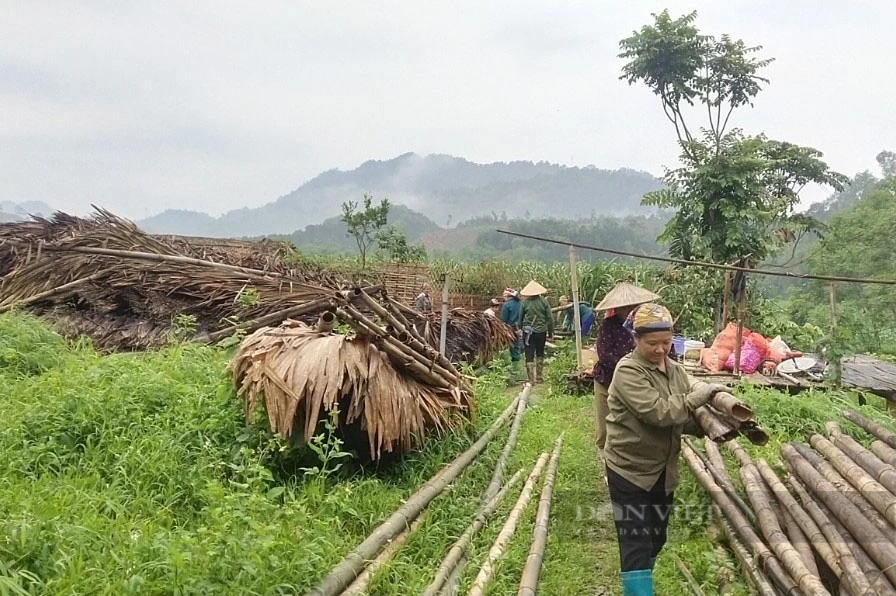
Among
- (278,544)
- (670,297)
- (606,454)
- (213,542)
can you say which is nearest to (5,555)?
(213,542)

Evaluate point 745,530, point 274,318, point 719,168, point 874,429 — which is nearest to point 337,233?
point 719,168

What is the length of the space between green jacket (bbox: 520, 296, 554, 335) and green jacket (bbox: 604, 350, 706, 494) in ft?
21.6

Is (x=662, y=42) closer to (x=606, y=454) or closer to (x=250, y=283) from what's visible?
(x=250, y=283)

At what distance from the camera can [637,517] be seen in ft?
9.95

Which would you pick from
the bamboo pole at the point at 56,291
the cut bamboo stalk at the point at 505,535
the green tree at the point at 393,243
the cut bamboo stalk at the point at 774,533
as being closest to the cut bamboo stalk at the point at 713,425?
the cut bamboo stalk at the point at 774,533

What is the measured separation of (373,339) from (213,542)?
1946 millimetres

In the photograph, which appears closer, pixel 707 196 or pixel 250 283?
pixel 250 283

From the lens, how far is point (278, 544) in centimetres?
280

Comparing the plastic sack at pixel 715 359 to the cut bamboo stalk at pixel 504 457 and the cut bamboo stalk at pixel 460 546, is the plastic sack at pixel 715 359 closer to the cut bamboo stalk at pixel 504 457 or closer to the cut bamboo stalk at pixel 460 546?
the cut bamboo stalk at pixel 504 457

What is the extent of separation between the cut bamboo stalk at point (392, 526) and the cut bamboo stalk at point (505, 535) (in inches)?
19.8

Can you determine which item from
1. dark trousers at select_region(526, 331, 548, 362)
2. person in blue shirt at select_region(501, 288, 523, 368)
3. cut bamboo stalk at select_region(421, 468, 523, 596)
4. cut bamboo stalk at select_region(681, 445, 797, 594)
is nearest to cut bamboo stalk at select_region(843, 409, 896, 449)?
cut bamboo stalk at select_region(681, 445, 797, 594)

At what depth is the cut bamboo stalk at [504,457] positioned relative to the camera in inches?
→ 180

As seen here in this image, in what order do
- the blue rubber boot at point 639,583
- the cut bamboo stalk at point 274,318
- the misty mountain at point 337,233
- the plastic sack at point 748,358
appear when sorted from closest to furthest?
1. the blue rubber boot at point 639,583
2. the cut bamboo stalk at point 274,318
3. the plastic sack at point 748,358
4. the misty mountain at point 337,233

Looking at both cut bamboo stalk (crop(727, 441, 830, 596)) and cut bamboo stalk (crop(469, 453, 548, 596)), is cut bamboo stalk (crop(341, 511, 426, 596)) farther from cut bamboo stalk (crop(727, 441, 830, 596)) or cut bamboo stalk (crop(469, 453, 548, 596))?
cut bamboo stalk (crop(727, 441, 830, 596))
